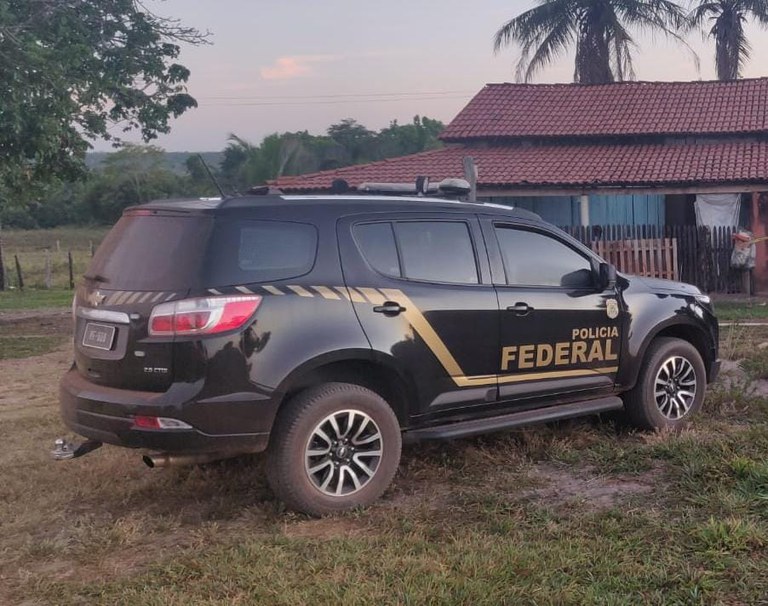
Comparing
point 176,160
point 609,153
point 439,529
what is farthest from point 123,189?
point 439,529

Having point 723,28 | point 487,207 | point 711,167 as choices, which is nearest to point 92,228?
point 723,28

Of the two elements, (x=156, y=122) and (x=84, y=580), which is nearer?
(x=84, y=580)

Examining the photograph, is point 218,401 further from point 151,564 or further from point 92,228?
point 92,228

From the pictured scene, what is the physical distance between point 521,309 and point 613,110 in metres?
17.8

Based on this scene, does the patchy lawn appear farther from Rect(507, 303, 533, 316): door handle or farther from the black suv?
Rect(507, 303, 533, 316): door handle

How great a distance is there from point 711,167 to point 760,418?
12896 mm

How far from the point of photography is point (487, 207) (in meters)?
5.81

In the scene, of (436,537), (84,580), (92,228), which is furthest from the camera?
(92,228)

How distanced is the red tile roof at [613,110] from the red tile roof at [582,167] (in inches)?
14.9

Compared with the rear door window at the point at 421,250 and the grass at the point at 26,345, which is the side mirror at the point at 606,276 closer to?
the rear door window at the point at 421,250

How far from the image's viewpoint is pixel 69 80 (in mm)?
14133

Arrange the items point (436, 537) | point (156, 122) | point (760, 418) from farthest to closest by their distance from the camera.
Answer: point (156, 122)
point (760, 418)
point (436, 537)

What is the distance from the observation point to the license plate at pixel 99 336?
473 cm

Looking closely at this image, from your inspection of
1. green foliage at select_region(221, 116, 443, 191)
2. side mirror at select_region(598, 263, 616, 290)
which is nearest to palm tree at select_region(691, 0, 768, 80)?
green foliage at select_region(221, 116, 443, 191)
